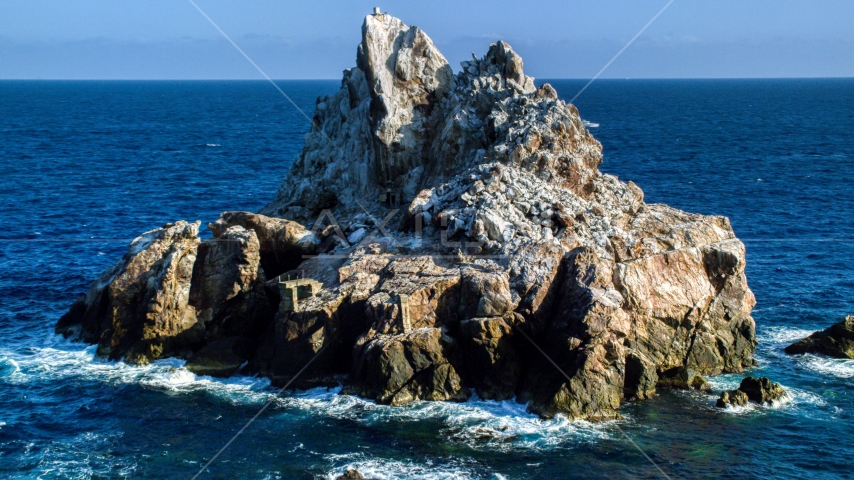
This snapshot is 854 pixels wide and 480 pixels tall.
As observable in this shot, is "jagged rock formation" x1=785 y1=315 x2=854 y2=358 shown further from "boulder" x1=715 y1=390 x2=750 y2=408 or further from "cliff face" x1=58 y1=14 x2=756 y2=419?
"boulder" x1=715 y1=390 x2=750 y2=408

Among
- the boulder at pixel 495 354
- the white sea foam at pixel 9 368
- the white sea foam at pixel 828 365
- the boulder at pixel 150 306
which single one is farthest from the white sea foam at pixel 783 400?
the white sea foam at pixel 9 368

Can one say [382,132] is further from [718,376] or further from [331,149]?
[718,376]

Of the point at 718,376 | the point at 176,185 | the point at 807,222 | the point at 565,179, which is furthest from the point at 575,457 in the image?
the point at 176,185

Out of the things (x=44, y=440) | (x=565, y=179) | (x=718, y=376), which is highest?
(x=565, y=179)

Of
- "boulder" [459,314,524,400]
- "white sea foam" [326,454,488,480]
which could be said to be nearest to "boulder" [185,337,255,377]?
"white sea foam" [326,454,488,480]

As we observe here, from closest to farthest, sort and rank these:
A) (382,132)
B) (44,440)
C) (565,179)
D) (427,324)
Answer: (44,440)
(427,324)
(565,179)
(382,132)
